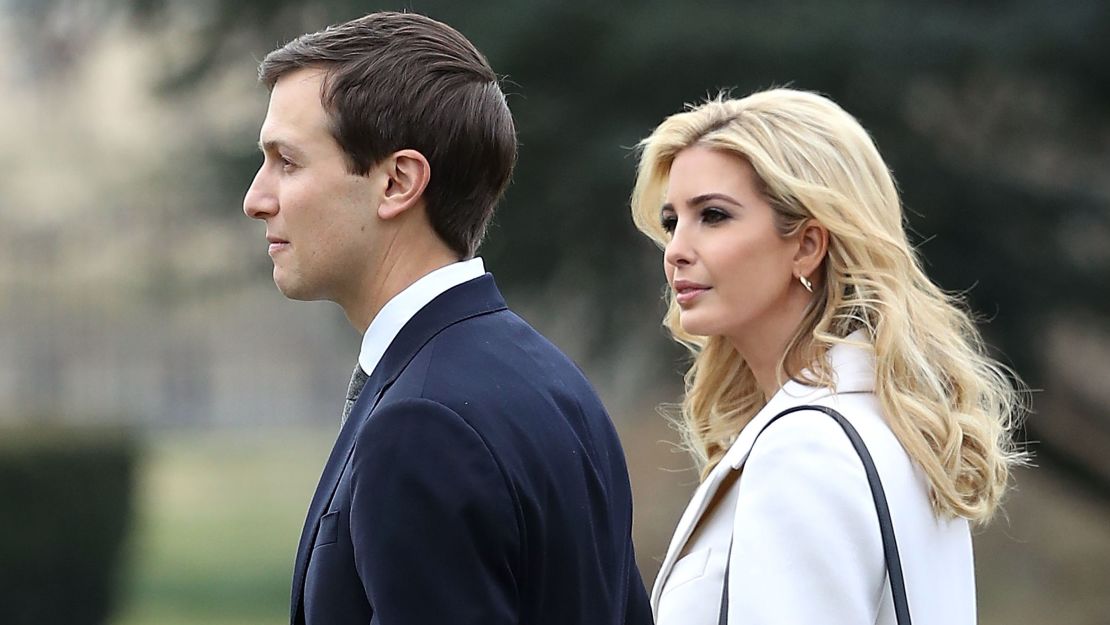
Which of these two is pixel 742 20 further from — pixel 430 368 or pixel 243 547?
pixel 243 547

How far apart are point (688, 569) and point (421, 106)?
34.8 inches

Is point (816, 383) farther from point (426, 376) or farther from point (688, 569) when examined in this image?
point (426, 376)

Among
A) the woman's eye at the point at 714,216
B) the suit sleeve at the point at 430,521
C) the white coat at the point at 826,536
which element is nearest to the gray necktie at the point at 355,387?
the suit sleeve at the point at 430,521

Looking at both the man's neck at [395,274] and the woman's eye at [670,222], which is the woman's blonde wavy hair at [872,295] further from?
the man's neck at [395,274]

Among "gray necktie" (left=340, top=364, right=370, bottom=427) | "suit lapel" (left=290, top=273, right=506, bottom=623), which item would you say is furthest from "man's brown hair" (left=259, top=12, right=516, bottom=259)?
"gray necktie" (left=340, top=364, right=370, bottom=427)

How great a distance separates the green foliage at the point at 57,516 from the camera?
9.73 m

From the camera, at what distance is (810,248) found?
2625mm

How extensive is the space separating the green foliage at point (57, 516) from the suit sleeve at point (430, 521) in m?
8.41

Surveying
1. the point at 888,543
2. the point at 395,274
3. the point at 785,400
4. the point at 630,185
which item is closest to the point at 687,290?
the point at 785,400

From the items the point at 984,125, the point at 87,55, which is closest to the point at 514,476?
the point at 984,125

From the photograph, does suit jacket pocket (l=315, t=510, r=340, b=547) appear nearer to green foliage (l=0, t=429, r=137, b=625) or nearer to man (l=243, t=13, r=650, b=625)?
man (l=243, t=13, r=650, b=625)

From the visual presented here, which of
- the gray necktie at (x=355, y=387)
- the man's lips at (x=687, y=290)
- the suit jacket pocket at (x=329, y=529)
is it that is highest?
the man's lips at (x=687, y=290)

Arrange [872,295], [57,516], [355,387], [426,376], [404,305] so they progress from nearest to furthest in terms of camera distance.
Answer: [426,376], [404,305], [355,387], [872,295], [57,516]

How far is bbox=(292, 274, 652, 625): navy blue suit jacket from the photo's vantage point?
5.82ft
